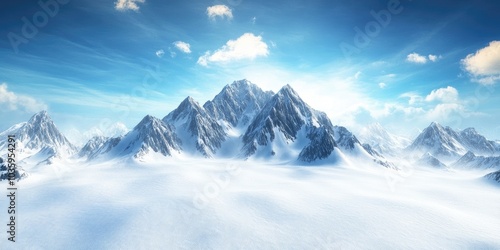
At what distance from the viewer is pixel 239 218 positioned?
231 feet

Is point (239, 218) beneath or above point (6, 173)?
beneath

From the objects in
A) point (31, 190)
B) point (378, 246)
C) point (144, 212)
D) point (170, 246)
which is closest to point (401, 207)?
point (378, 246)

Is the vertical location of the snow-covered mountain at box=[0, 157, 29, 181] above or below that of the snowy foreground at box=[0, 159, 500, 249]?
above

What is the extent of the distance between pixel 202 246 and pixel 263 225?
55.7 feet

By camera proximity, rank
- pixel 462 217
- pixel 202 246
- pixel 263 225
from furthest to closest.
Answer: pixel 462 217 < pixel 263 225 < pixel 202 246

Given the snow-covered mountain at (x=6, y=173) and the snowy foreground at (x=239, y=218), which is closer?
the snowy foreground at (x=239, y=218)

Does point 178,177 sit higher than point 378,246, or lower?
higher

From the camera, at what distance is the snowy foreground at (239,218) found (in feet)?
193

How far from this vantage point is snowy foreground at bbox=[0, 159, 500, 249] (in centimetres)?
5891

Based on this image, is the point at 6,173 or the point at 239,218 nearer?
the point at 239,218

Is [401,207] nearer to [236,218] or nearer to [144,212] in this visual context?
[236,218]

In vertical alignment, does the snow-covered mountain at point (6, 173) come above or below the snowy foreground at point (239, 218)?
above

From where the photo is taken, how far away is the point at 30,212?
249 ft

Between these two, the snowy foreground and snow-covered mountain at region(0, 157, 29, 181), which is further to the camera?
snow-covered mountain at region(0, 157, 29, 181)
